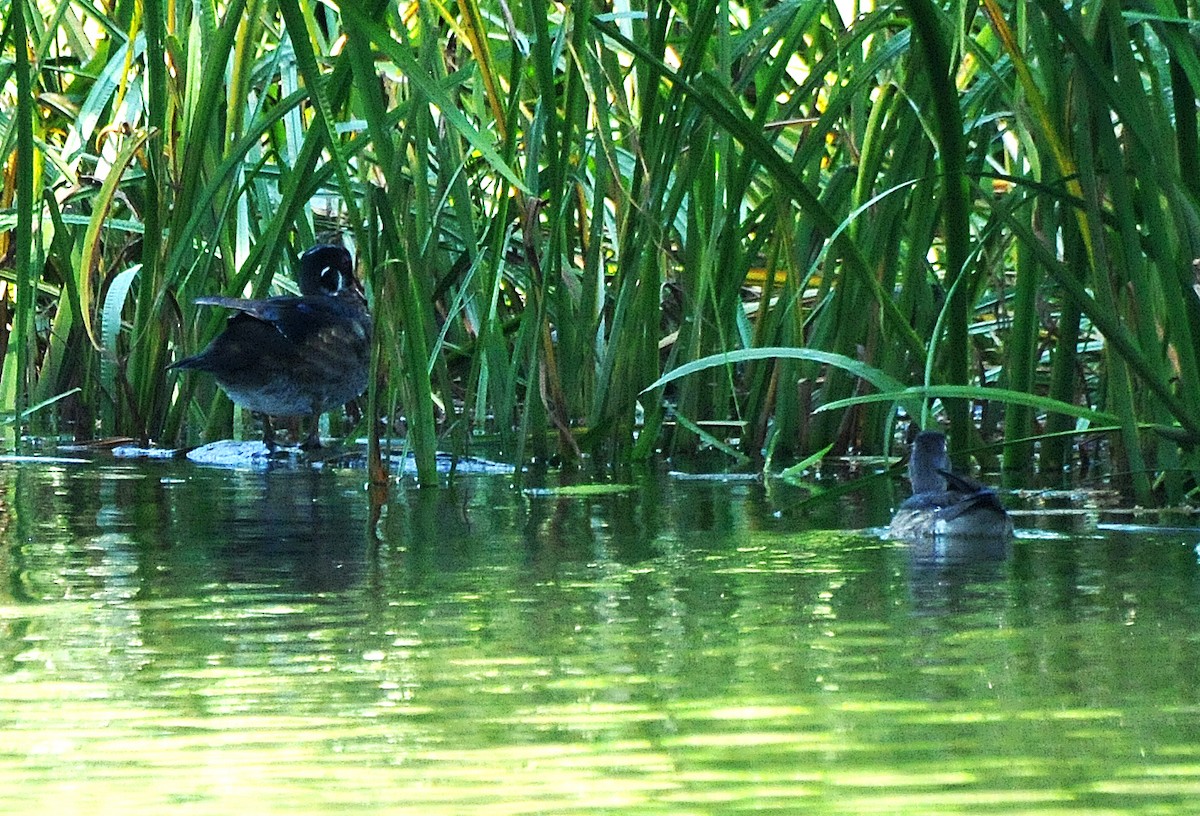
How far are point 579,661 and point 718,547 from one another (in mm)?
1029

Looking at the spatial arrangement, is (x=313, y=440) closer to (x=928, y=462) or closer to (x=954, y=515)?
(x=928, y=462)

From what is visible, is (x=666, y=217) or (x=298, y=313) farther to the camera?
(x=298, y=313)

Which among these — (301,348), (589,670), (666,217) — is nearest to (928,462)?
(666,217)

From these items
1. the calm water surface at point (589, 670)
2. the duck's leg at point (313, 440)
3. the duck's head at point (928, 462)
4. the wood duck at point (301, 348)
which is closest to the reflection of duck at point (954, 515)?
the calm water surface at point (589, 670)

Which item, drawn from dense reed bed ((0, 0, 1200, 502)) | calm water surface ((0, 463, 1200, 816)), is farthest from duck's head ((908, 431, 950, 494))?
calm water surface ((0, 463, 1200, 816))

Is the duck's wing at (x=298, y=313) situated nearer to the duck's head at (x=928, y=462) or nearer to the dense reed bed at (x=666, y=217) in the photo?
the dense reed bed at (x=666, y=217)

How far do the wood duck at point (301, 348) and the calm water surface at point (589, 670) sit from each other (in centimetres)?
155

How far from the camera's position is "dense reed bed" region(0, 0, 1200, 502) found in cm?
318

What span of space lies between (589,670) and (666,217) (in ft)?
8.01

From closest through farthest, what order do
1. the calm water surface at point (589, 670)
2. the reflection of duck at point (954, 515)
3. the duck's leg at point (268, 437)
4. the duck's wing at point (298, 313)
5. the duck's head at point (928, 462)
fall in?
the calm water surface at point (589, 670) → the reflection of duck at point (954, 515) → the duck's head at point (928, 462) → the duck's wing at point (298, 313) → the duck's leg at point (268, 437)

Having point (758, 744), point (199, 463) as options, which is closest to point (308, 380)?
point (199, 463)

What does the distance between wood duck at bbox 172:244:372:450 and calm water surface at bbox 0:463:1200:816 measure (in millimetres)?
1549

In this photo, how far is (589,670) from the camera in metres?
1.89

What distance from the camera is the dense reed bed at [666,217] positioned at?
125 inches
